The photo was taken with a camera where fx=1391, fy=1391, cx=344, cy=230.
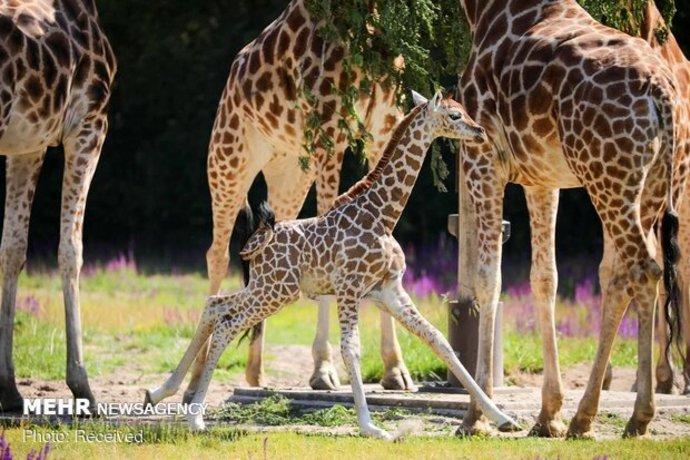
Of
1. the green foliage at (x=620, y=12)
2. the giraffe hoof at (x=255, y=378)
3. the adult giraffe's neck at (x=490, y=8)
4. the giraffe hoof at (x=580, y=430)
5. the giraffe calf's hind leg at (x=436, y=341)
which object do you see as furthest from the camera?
the giraffe hoof at (x=255, y=378)

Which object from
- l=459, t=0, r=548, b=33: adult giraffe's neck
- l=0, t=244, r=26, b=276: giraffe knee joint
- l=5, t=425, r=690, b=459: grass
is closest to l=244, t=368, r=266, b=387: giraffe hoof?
l=0, t=244, r=26, b=276: giraffe knee joint

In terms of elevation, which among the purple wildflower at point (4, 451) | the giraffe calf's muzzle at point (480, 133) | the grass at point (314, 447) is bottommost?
the grass at point (314, 447)

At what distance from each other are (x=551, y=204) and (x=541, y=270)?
0.46 metres

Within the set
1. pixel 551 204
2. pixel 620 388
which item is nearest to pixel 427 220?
pixel 620 388

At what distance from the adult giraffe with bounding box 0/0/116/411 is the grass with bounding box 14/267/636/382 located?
2126 mm

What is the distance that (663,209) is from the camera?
782cm

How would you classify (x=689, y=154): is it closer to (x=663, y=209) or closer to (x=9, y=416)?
(x=663, y=209)

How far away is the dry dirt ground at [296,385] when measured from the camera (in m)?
8.66

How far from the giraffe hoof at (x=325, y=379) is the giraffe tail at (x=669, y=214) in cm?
315

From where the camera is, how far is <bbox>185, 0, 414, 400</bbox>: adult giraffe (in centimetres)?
1021

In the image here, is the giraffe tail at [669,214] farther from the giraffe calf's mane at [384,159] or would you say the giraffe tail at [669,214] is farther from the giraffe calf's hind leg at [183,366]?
the giraffe calf's hind leg at [183,366]

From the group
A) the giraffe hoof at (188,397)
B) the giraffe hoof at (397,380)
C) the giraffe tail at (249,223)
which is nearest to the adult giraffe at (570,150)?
the giraffe tail at (249,223)

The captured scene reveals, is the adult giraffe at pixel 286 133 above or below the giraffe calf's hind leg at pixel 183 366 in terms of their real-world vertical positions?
above

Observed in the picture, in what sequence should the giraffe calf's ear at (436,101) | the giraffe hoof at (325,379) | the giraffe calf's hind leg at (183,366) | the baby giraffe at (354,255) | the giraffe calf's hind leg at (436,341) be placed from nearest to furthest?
the giraffe calf's hind leg at (436,341)
the baby giraffe at (354,255)
the giraffe calf's ear at (436,101)
the giraffe calf's hind leg at (183,366)
the giraffe hoof at (325,379)
